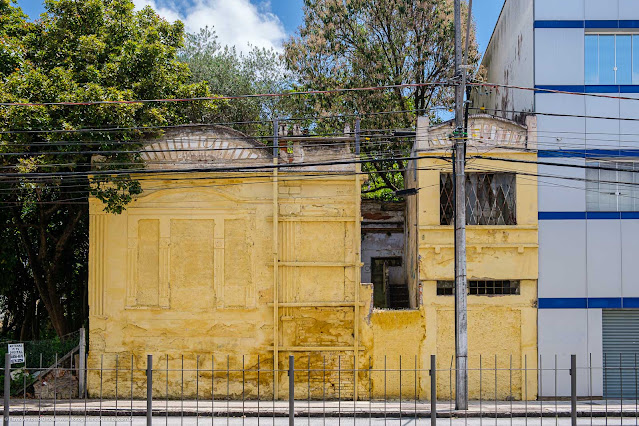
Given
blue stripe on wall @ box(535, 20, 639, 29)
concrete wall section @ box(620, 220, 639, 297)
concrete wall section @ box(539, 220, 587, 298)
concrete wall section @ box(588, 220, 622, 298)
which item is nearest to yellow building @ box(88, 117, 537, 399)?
concrete wall section @ box(539, 220, 587, 298)

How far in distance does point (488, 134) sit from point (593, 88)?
286cm

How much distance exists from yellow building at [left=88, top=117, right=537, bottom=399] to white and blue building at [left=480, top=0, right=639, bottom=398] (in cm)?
61

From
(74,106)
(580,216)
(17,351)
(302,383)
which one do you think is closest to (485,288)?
(580,216)

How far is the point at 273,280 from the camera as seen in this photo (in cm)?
1689

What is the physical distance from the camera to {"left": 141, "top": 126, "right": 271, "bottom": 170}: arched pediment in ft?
55.9

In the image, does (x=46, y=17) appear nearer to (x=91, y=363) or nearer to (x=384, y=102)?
(x=91, y=363)

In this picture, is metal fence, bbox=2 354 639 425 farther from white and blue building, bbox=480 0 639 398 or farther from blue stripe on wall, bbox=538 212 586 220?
blue stripe on wall, bbox=538 212 586 220

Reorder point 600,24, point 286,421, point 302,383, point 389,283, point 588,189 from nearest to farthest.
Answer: point 286,421, point 302,383, point 588,189, point 600,24, point 389,283

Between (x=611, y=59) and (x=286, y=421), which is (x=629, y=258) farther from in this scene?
(x=286, y=421)

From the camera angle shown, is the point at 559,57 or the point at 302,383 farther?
the point at 559,57

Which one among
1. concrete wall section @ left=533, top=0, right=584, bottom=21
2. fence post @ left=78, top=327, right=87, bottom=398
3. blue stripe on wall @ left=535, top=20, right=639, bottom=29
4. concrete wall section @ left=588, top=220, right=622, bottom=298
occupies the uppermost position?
concrete wall section @ left=533, top=0, right=584, bottom=21

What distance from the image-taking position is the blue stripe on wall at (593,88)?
56.9ft

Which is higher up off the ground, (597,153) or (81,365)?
(597,153)

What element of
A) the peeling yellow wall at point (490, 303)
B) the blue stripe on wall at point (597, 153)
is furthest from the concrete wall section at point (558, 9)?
Result: the peeling yellow wall at point (490, 303)
